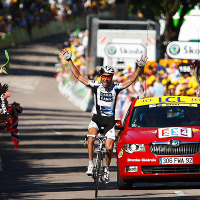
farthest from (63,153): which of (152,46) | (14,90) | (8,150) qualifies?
(14,90)

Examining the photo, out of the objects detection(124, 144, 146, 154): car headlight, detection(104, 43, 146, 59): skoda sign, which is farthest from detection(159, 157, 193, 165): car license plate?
detection(104, 43, 146, 59): skoda sign

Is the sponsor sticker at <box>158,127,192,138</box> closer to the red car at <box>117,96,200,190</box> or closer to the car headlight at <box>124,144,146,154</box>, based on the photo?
the red car at <box>117,96,200,190</box>

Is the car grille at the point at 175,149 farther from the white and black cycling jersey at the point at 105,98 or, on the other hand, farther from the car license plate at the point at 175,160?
the white and black cycling jersey at the point at 105,98

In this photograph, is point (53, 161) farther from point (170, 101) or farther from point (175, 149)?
point (175, 149)

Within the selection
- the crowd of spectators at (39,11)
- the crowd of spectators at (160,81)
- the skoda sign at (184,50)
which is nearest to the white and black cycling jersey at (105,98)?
the crowd of spectators at (160,81)

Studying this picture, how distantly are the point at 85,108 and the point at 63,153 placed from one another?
16.9 metres

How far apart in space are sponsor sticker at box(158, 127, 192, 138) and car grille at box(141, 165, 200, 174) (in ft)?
1.53

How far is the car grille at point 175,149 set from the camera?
527 inches

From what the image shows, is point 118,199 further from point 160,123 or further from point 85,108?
point 85,108

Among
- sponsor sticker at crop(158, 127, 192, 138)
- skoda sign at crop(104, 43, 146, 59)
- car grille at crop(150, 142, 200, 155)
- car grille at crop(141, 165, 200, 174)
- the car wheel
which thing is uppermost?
skoda sign at crop(104, 43, 146, 59)

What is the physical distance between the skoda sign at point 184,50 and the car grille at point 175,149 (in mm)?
8769

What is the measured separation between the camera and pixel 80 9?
→ 84.6 metres

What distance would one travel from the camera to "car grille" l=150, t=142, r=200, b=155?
13383 millimetres

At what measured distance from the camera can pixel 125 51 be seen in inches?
Result: 1132
